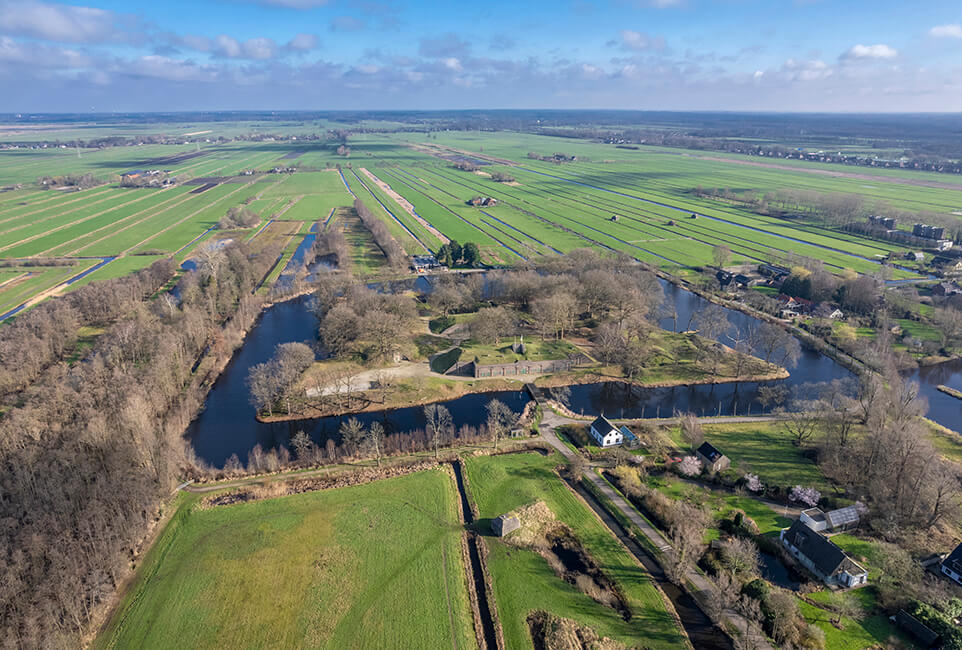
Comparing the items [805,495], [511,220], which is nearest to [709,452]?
[805,495]

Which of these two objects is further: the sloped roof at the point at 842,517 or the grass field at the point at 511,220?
the grass field at the point at 511,220

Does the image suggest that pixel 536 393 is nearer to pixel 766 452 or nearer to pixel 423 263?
pixel 766 452

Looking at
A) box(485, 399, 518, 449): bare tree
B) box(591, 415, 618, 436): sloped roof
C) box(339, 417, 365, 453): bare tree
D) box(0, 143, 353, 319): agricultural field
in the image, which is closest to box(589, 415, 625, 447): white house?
box(591, 415, 618, 436): sloped roof

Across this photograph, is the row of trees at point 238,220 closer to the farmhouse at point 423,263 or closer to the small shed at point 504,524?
the farmhouse at point 423,263

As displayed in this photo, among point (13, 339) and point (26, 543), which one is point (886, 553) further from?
point (13, 339)

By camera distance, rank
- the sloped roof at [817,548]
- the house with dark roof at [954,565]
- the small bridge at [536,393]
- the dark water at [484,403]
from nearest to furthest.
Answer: the house with dark roof at [954,565], the sloped roof at [817,548], the dark water at [484,403], the small bridge at [536,393]

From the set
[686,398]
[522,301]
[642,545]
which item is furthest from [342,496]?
[522,301]

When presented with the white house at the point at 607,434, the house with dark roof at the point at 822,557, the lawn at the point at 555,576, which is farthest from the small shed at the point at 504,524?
the house with dark roof at the point at 822,557
